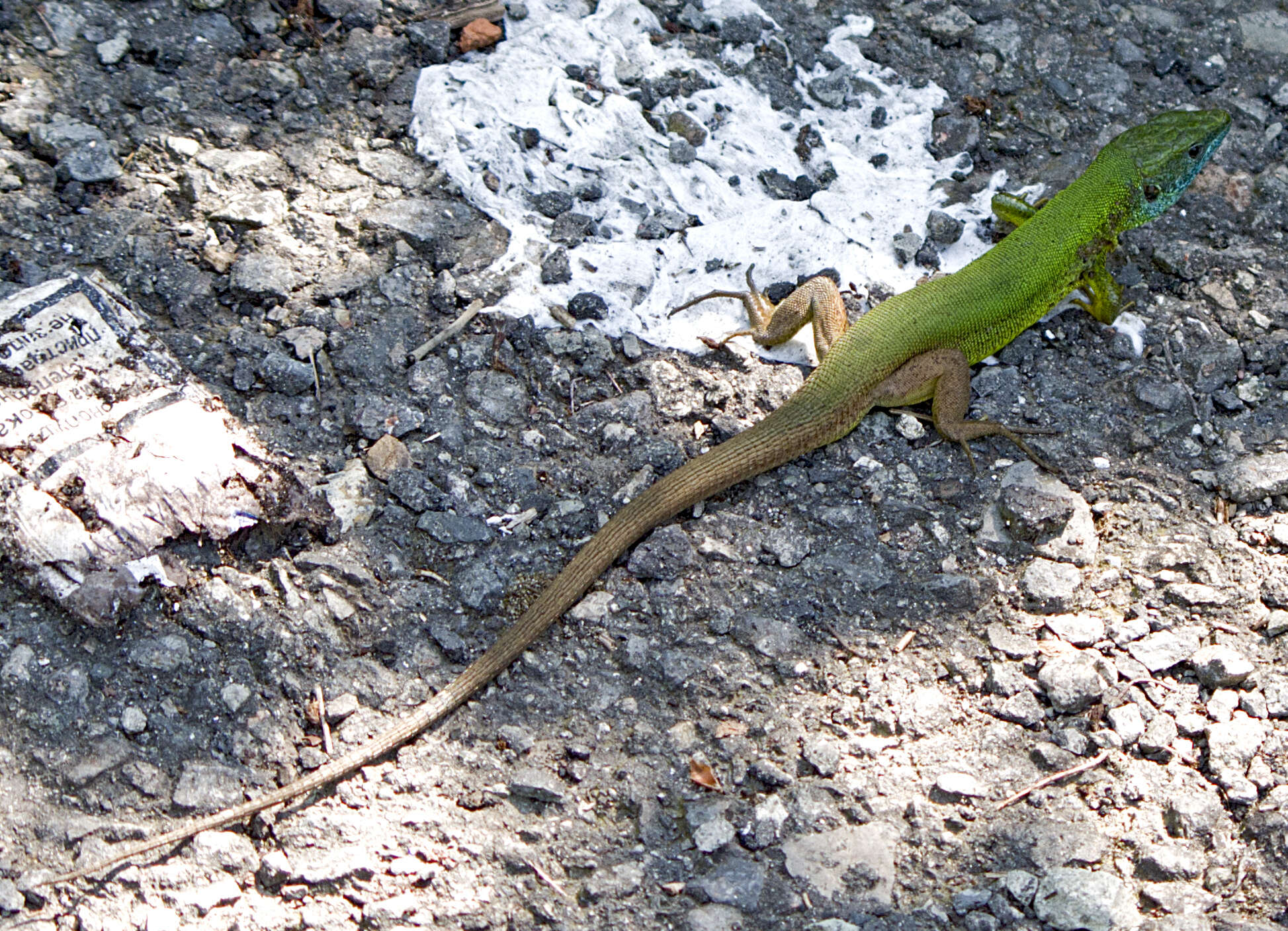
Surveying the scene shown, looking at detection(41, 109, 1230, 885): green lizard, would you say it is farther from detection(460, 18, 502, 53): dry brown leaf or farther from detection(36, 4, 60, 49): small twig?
detection(36, 4, 60, 49): small twig

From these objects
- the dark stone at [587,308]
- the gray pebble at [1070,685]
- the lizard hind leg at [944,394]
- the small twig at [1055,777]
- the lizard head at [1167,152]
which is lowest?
the dark stone at [587,308]

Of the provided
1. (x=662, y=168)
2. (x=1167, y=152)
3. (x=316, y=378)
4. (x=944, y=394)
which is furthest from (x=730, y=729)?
(x=1167, y=152)

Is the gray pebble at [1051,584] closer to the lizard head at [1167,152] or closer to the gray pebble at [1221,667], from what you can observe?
the gray pebble at [1221,667]

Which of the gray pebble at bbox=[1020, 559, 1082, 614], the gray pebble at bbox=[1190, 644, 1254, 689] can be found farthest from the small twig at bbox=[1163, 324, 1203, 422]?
the gray pebble at bbox=[1190, 644, 1254, 689]

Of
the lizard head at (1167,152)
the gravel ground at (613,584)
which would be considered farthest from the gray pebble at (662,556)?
the lizard head at (1167,152)

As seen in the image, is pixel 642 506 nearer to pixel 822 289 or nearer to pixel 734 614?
pixel 734 614

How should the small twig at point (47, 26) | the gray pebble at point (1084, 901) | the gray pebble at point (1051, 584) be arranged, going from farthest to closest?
the small twig at point (47, 26)
the gray pebble at point (1051, 584)
the gray pebble at point (1084, 901)

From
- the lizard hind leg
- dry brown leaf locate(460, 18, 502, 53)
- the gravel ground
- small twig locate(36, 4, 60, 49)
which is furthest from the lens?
dry brown leaf locate(460, 18, 502, 53)
